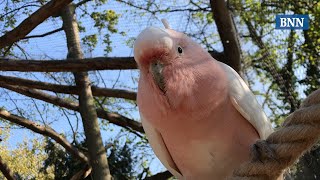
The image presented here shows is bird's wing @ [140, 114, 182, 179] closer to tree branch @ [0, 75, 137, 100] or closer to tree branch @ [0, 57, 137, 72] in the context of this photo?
tree branch @ [0, 57, 137, 72]

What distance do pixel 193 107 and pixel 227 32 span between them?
1186 mm

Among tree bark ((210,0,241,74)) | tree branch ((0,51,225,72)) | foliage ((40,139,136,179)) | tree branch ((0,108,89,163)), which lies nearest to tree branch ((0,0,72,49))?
tree branch ((0,51,225,72))

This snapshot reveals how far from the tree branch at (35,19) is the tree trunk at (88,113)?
2.10ft

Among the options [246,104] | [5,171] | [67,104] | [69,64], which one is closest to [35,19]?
[69,64]

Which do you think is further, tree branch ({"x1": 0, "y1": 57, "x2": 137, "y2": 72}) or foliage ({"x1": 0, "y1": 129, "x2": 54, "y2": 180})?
foliage ({"x1": 0, "y1": 129, "x2": 54, "y2": 180})

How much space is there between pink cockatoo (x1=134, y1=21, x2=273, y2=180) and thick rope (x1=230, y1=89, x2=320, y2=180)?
0.33 m

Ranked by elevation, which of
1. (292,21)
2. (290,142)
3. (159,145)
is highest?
(292,21)

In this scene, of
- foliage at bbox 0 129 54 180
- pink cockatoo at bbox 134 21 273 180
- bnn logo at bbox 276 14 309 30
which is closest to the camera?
pink cockatoo at bbox 134 21 273 180

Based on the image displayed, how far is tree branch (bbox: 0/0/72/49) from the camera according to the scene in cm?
192

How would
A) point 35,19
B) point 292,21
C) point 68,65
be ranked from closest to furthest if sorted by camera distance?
point 35,19, point 68,65, point 292,21

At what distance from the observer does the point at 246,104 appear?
102 centimetres

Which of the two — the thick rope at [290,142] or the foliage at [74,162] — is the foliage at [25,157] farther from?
the thick rope at [290,142]

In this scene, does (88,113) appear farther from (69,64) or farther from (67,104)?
(69,64)

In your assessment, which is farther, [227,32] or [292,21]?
[292,21]
